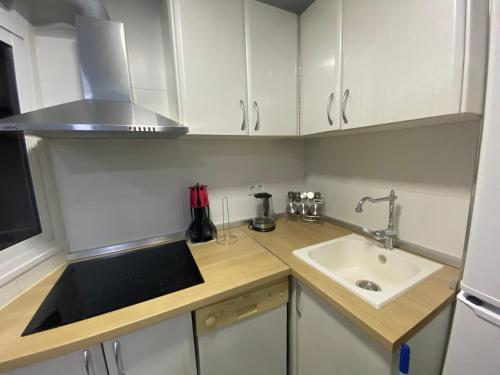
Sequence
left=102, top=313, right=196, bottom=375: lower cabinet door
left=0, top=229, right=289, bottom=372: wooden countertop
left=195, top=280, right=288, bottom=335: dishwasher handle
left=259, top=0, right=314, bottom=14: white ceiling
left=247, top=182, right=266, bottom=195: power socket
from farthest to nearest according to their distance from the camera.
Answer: left=247, top=182, right=266, bottom=195: power socket, left=259, top=0, right=314, bottom=14: white ceiling, left=195, top=280, right=288, bottom=335: dishwasher handle, left=102, top=313, right=196, bottom=375: lower cabinet door, left=0, top=229, right=289, bottom=372: wooden countertop

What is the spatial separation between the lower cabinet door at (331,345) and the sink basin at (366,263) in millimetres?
132

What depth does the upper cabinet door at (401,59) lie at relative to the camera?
646 mm

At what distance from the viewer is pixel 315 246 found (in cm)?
114

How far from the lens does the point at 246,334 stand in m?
0.93

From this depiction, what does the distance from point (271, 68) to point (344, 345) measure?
132cm

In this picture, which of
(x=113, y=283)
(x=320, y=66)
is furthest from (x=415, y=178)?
(x=113, y=283)

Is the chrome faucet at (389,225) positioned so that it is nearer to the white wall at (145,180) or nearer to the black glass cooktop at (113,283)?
the white wall at (145,180)

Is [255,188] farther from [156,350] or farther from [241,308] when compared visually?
[156,350]

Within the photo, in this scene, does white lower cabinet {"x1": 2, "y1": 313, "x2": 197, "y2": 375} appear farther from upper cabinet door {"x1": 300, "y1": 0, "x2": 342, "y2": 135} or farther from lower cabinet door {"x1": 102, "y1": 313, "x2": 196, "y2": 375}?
upper cabinet door {"x1": 300, "y1": 0, "x2": 342, "y2": 135}

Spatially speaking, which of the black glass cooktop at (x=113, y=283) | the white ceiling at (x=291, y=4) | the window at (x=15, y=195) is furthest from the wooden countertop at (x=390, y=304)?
the white ceiling at (x=291, y=4)

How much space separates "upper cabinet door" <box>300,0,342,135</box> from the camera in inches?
39.8

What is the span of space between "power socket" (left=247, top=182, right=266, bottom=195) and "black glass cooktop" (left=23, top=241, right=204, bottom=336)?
592mm

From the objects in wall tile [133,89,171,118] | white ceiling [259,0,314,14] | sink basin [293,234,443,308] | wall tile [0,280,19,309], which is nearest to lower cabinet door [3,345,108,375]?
wall tile [0,280,19,309]

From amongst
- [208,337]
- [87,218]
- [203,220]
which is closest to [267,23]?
[203,220]
